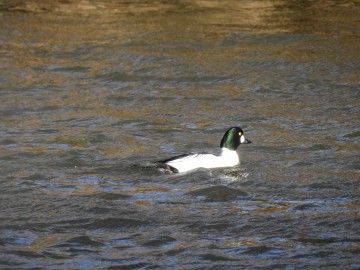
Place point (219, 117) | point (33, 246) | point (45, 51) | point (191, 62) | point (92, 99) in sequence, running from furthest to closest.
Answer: point (45, 51)
point (191, 62)
point (92, 99)
point (219, 117)
point (33, 246)

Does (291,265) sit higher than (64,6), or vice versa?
(64,6)

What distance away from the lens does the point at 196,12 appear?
20656 millimetres

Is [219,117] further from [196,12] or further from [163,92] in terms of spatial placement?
[196,12]

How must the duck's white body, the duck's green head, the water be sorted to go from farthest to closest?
the duck's green head, the duck's white body, the water

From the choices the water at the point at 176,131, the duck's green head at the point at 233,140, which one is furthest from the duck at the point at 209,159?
the water at the point at 176,131

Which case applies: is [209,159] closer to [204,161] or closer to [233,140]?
[204,161]

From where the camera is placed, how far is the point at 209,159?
11.0 m

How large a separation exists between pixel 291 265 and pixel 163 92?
7664 millimetres

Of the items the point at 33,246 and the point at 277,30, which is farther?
the point at 277,30

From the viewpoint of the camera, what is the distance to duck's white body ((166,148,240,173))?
10.6 metres

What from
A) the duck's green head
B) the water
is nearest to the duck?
the duck's green head

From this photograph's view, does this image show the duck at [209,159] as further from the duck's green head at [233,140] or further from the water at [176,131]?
the water at [176,131]

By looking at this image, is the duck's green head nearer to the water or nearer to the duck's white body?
the duck's white body

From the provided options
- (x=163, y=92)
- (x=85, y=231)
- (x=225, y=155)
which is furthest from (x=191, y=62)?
(x=85, y=231)
